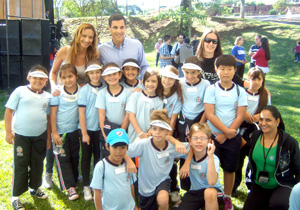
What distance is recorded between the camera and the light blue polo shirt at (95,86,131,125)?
3354 millimetres

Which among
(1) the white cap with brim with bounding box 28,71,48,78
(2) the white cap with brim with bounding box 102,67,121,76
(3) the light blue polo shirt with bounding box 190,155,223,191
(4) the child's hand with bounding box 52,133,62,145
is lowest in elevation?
(3) the light blue polo shirt with bounding box 190,155,223,191

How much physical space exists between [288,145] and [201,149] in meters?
0.88

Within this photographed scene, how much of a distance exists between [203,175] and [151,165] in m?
0.56

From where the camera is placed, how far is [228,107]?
316cm

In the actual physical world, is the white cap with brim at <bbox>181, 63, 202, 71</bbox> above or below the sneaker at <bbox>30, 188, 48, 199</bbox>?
above

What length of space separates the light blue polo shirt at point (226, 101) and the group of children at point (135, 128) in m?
0.01

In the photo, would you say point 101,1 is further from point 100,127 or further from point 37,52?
point 100,127

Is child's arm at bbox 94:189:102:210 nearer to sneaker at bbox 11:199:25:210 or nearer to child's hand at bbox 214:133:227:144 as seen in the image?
sneaker at bbox 11:199:25:210

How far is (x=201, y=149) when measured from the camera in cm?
290

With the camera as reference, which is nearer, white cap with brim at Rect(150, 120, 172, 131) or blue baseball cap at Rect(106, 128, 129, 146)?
blue baseball cap at Rect(106, 128, 129, 146)

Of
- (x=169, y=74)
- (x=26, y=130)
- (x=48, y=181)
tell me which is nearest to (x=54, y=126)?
(x=26, y=130)

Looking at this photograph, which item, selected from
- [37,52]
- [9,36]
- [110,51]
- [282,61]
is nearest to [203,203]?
[110,51]

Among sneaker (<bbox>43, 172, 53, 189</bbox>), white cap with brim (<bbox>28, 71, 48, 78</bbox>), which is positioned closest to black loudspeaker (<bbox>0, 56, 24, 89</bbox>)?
sneaker (<bbox>43, 172, 53, 189</bbox>)

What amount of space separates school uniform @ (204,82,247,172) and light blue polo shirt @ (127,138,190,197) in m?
0.50
